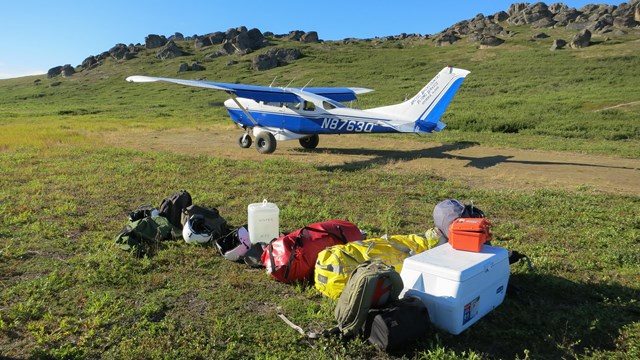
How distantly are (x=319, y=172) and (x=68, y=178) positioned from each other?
6374mm

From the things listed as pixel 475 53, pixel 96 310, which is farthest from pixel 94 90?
pixel 96 310

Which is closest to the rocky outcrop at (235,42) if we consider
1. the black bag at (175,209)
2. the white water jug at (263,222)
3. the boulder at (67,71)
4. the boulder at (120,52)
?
the boulder at (120,52)

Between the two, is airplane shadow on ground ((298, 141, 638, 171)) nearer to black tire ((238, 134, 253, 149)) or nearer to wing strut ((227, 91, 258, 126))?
wing strut ((227, 91, 258, 126))

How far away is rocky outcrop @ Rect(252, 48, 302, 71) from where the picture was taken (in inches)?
3093

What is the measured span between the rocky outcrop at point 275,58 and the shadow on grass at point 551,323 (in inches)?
3019

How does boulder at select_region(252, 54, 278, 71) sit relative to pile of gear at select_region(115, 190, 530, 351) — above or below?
above

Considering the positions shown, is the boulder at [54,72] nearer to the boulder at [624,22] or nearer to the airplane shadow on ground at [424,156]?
the airplane shadow on ground at [424,156]

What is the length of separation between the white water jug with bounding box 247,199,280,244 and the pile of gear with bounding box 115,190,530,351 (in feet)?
0.41

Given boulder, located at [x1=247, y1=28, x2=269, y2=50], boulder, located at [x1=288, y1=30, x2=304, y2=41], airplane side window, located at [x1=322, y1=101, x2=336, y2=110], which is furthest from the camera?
boulder, located at [x1=288, y1=30, x2=304, y2=41]

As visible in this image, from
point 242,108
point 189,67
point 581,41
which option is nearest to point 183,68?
point 189,67

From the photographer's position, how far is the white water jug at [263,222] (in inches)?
245

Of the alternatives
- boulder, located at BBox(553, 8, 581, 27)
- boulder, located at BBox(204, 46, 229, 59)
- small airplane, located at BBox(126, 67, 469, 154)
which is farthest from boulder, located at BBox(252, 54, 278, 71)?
boulder, located at BBox(553, 8, 581, 27)

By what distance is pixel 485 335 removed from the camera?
426cm

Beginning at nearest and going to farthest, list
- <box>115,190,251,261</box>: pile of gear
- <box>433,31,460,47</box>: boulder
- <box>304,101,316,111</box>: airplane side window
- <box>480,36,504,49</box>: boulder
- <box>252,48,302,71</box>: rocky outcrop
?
<box>115,190,251,261</box>: pile of gear < <box>304,101,316,111</box>: airplane side window < <box>480,36,504,49</box>: boulder < <box>252,48,302,71</box>: rocky outcrop < <box>433,31,460,47</box>: boulder
